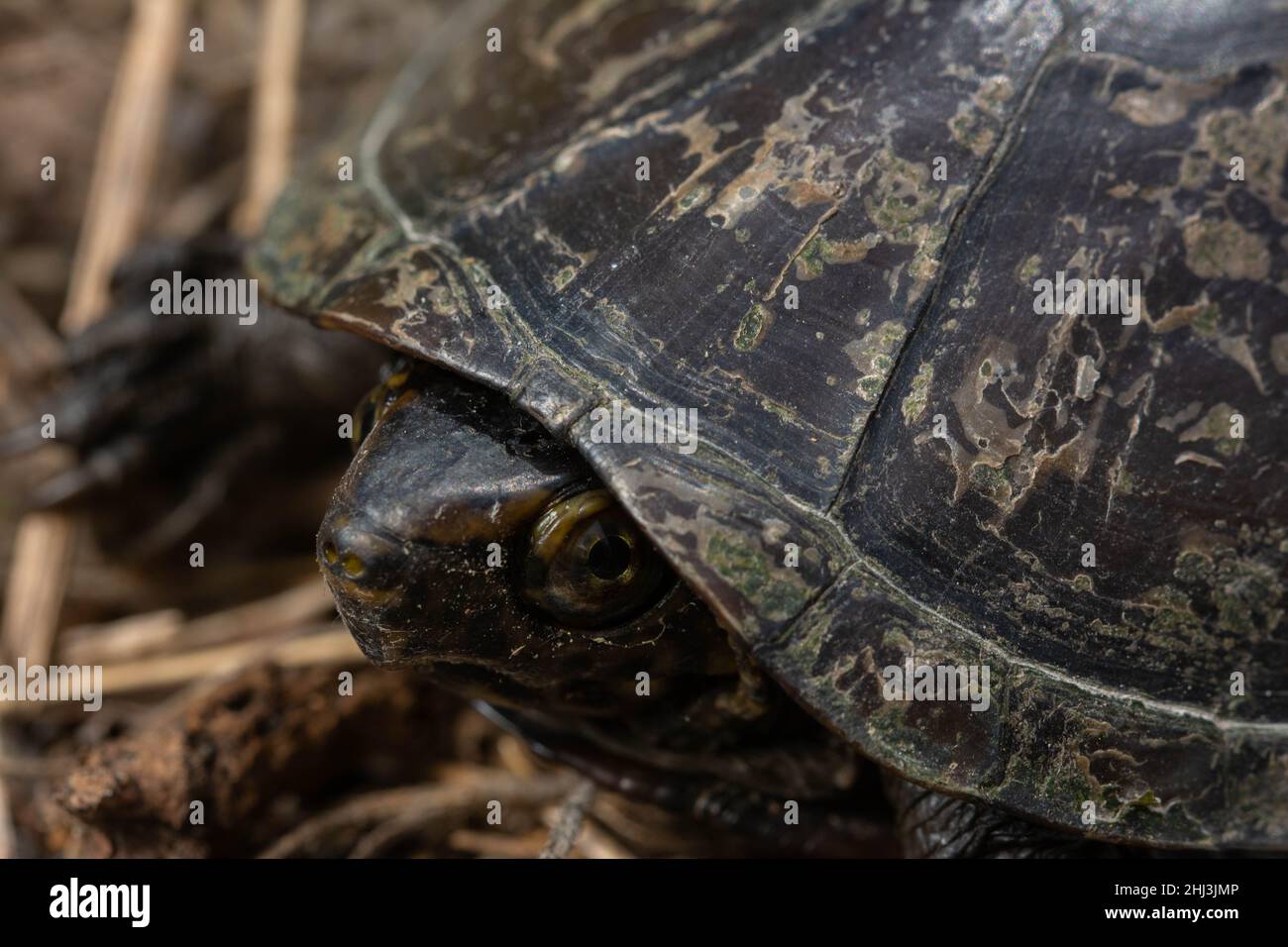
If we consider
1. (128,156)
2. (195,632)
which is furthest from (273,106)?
(195,632)

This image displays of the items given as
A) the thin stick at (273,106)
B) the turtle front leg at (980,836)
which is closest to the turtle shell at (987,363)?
the turtle front leg at (980,836)

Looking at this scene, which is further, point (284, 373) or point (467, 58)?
point (284, 373)

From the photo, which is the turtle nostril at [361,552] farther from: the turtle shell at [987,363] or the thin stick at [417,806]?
the thin stick at [417,806]

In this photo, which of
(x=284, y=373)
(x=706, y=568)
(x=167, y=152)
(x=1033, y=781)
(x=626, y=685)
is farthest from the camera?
(x=167, y=152)
